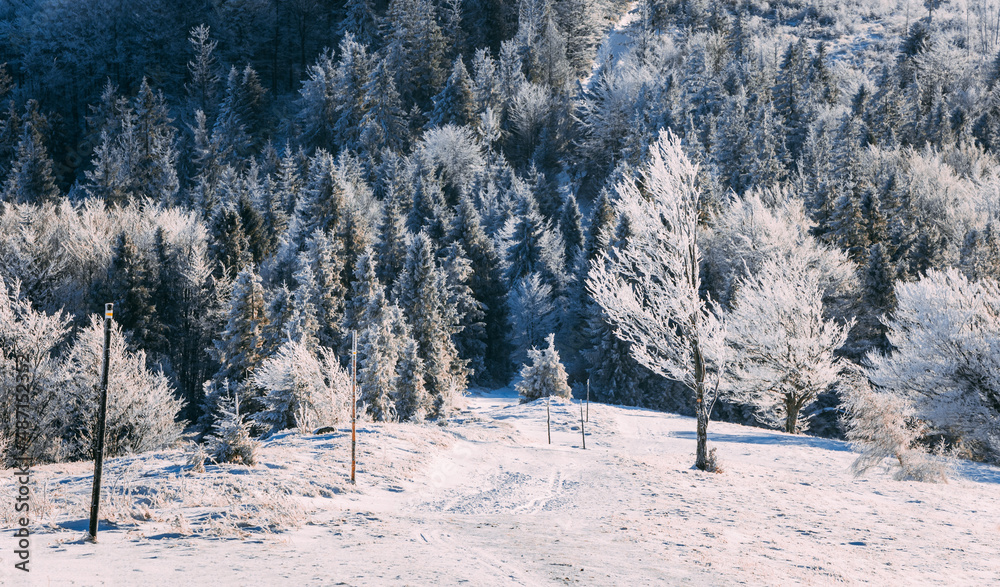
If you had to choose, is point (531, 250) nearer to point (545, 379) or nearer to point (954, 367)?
point (545, 379)

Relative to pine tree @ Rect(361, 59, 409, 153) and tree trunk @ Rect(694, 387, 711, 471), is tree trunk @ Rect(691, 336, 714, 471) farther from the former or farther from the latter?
pine tree @ Rect(361, 59, 409, 153)

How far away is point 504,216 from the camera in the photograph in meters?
66.8

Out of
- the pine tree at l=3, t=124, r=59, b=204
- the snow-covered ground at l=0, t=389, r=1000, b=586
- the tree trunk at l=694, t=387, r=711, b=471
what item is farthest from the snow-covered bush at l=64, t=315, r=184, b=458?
the pine tree at l=3, t=124, r=59, b=204

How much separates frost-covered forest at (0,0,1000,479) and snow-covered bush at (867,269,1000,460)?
12 cm

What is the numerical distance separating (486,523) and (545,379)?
26092 mm

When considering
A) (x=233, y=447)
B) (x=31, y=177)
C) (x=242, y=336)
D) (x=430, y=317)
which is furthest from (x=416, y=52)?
(x=233, y=447)

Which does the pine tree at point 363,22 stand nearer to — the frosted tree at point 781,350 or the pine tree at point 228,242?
the pine tree at point 228,242

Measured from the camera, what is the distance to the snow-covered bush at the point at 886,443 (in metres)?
16.8

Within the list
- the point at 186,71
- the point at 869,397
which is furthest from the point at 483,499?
the point at 186,71

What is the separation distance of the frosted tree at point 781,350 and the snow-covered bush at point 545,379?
9.21m

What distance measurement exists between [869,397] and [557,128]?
67397 millimetres

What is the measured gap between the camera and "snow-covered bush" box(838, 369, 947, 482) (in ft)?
55.2

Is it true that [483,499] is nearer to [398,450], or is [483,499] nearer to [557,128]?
[398,450]

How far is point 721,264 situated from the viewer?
5206 centimetres
